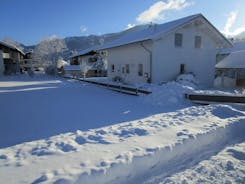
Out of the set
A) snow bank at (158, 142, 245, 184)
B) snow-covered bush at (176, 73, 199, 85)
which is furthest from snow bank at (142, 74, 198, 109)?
snow-covered bush at (176, 73, 199, 85)

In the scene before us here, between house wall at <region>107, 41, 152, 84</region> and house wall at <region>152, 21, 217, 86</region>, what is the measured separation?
93 centimetres

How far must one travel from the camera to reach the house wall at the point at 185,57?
16.4 metres

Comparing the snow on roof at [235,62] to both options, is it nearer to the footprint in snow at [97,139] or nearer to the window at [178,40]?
the window at [178,40]

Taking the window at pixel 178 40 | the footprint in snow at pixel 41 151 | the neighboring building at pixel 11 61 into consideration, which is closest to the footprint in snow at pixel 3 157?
the footprint in snow at pixel 41 151

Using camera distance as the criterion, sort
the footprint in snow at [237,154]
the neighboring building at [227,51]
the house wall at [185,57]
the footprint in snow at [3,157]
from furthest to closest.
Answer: the neighboring building at [227,51]
the house wall at [185,57]
the footprint in snow at [237,154]
the footprint in snow at [3,157]

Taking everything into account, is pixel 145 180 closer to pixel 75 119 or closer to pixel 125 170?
pixel 125 170

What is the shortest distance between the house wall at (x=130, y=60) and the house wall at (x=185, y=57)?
928 millimetres

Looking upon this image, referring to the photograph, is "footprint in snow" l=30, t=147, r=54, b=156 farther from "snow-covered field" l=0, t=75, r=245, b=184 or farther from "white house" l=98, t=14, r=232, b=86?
"white house" l=98, t=14, r=232, b=86

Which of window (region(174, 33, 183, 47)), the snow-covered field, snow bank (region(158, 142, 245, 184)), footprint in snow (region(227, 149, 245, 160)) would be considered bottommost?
snow bank (region(158, 142, 245, 184))

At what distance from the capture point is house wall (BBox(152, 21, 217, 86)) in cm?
1644

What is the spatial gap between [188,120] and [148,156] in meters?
2.94

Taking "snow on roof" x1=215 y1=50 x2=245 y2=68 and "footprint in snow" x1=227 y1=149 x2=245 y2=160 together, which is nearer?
"footprint in snow" x1=227 y1=149 x2=245 y2=160

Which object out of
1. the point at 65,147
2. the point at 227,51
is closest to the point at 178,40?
the point at 227,51

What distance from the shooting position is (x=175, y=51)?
17.0m
